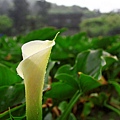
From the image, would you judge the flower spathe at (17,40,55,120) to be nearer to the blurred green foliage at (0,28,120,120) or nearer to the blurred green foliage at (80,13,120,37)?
the blurred green foliage at (0,28,120,120)

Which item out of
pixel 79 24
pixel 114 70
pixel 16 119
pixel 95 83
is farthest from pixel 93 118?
pixel 79 24

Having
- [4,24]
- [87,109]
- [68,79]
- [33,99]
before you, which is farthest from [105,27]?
[33,99]

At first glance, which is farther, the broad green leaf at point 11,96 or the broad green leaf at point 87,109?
the broad green leaf at point 87,109

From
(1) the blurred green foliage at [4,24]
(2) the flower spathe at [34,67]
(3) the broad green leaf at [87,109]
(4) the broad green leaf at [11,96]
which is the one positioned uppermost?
(2) the flower spathe at [34,67]

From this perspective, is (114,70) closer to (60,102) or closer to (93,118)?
(93,118)

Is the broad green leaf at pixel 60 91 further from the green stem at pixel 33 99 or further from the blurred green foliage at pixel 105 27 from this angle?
the blurred green foliage at pixel 105 27

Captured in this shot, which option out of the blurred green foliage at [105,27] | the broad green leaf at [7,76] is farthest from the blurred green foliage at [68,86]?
the blurred green foliage at [105,27]

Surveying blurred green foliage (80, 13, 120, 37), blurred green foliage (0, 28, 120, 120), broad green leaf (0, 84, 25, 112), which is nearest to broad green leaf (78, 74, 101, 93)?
blurred green foliage (0, 28, 120, 120)
